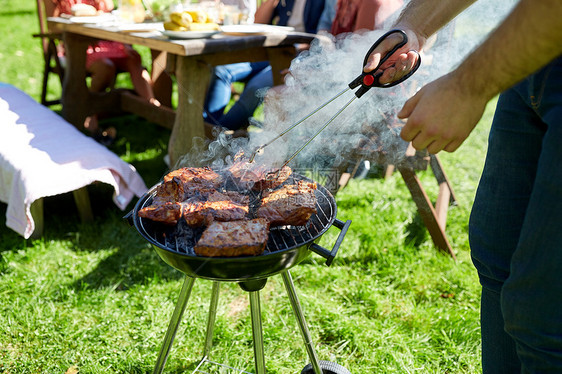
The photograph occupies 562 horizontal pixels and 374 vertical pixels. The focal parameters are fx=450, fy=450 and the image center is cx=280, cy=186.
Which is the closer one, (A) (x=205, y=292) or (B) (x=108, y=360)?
(B) (x=108, y=360)

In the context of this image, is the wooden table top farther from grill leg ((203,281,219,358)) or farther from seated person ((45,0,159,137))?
grill leg ((203,281,219,358))

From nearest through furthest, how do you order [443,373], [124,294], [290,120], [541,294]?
[541,294], [443,373], [124,294], [290,120]

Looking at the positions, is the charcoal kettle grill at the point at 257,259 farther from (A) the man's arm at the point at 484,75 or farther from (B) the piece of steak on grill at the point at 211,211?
(A) the man's arm at the point at 484,75

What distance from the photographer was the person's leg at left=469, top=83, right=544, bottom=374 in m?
1.55

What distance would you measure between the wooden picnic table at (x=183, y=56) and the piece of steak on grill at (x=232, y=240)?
1956mm

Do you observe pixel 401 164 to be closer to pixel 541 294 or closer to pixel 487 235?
pixel 487 235

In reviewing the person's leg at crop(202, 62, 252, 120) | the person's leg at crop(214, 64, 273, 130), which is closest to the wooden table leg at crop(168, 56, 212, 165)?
the person's leg at crop(214, 64, 273, 130)

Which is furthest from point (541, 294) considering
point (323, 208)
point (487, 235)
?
point (323, 208)

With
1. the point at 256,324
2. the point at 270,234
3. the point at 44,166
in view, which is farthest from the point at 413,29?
the point at 44,166

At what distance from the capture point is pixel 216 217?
1.74 meters

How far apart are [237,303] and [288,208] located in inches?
52.9

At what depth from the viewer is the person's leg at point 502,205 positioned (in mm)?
1546

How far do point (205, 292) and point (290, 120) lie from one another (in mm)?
1346

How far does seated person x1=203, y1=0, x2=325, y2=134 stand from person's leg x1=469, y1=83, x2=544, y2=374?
2.91 m
